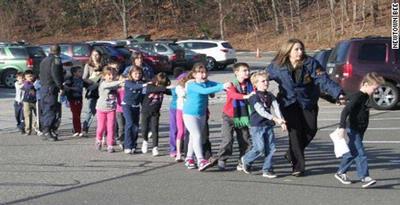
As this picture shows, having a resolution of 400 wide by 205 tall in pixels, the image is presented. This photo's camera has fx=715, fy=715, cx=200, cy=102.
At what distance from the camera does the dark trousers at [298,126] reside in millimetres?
9039

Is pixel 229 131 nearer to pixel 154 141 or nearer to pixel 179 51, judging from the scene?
pixel 154 141

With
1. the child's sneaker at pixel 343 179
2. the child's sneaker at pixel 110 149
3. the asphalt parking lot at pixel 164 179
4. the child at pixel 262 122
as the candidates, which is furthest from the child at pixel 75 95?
the child's sneaker at pixel 343 179

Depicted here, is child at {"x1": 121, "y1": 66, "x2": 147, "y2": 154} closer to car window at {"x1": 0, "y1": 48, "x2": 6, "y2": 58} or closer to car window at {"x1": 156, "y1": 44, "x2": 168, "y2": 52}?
car window at {"x1": 0, "y1": 48, "x2": 6, "y2": 58}

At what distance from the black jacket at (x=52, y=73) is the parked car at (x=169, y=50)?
20.6 m

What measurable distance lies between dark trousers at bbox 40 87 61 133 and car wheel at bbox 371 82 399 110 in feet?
27.4

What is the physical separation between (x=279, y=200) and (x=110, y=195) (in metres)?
1.91

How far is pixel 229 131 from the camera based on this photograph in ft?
32.1

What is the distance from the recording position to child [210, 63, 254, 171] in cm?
944

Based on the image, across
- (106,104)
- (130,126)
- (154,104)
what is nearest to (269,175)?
(154,104)

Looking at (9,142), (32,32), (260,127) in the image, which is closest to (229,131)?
(260,127)

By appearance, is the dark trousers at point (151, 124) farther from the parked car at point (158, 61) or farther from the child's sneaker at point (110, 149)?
the parked car at point (158, 61)

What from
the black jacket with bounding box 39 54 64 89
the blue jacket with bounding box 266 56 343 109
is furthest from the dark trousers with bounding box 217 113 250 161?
the black jacket with bounding box 39 54 64 89

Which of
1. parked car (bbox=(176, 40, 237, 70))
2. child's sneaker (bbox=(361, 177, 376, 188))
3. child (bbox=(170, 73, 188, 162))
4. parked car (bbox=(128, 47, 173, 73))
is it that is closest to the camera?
child's sneaker (bbox=(361, 177, 376, 188))

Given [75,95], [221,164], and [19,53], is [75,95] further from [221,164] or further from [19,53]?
[19,53]
